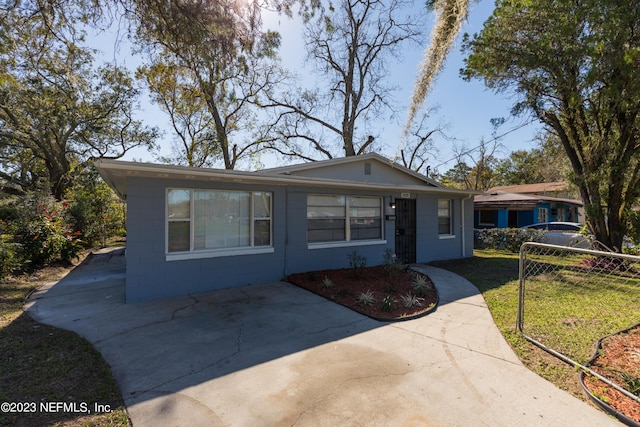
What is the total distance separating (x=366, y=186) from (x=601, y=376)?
591 cm

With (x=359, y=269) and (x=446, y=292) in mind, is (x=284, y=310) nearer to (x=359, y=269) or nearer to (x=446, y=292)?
(x=359, y=269)

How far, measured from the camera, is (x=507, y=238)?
13469 mm

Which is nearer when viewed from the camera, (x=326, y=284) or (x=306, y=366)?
(x=306, y=366)

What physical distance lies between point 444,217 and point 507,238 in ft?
15.8

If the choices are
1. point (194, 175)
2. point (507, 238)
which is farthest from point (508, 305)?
point (507, 238)

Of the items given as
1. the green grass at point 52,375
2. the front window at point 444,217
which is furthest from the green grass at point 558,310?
the green grass at point 52,375

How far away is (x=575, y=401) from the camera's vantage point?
2.69 m

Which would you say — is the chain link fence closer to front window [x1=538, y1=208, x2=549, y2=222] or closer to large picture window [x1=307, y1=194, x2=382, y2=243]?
large picture window [x1=307, y1=194, x2=382, y2=243]

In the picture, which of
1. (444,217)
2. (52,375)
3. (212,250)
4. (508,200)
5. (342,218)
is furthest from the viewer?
(508,200)

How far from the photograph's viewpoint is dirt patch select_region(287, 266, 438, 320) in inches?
206

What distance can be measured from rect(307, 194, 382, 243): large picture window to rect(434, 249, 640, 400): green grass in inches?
109

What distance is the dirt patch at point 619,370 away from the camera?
2.64 metres

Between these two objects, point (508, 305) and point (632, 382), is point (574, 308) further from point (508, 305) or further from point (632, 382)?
point (632, 382)

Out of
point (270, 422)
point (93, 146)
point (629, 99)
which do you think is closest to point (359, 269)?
point (270, 422)
